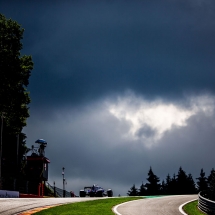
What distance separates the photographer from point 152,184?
9912 cm

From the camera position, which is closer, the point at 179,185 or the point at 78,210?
the point at 78,210

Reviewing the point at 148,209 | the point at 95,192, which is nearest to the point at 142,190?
the point at 95,192

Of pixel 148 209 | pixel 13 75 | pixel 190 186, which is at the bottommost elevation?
pixel 148 209

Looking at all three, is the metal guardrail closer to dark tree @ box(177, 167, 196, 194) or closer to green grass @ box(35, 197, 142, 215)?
green grass @ box(35, 197, 142, 215)

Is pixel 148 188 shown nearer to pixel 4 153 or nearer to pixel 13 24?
pixel 4 153

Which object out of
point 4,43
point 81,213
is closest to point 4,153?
point 4,43

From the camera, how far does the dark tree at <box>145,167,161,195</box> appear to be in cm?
9794

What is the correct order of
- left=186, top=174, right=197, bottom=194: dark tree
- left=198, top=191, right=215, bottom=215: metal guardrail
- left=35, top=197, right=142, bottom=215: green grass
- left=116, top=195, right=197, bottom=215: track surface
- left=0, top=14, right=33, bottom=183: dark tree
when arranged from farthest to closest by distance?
left=186, top=174, right=197, bottom=194: dark tree < left=0, top=14, right=33, bottom=183: dark tree < left=198, top=191, right=215, bottom=215: metal guardrail < left=116, top=195, right=197, bottom=215: track surface < left=35, top=197, right=142, bottom=215: green grass

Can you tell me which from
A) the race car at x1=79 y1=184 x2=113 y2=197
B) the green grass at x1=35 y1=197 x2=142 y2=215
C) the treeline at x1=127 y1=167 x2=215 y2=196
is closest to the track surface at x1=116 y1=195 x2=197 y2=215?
the green grass at x1=35 y1=197 x2=142 y2=215

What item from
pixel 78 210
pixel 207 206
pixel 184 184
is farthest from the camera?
pixel 184 184

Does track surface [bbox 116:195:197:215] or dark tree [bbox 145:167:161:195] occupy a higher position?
dark tree [bbox 145:167:161:195]

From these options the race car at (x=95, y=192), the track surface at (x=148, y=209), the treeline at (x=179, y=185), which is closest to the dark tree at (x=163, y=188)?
the treeline at (x=179, y=185)

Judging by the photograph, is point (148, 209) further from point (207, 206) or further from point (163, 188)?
point (163, 188)

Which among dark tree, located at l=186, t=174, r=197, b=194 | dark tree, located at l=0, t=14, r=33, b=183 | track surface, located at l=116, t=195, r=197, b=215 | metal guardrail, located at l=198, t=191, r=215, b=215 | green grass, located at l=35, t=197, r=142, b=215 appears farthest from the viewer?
dark tree, located at l=186, t=174, r=197, b=194
